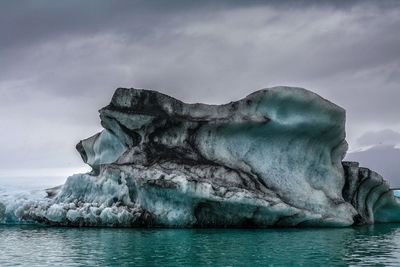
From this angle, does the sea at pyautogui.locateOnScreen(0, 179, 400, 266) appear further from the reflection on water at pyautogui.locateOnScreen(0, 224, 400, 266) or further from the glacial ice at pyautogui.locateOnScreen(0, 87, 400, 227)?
the glacial ice at pyautogui.locateOnScreen(0, 87, 400, 227)

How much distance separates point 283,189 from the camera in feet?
76.8

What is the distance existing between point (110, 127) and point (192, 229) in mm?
6812

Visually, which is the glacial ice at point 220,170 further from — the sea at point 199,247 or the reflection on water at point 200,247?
the reflection on water at point 200,247

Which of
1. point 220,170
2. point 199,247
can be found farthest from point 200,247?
point 220,170

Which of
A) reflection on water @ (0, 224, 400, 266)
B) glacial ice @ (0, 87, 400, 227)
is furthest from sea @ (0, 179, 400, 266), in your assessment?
glacial ice @ (0, 87, 400, 227)

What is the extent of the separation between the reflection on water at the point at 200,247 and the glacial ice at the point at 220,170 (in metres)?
1.26

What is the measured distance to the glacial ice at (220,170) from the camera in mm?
21891

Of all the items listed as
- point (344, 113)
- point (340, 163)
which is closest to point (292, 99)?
point (344, 113)

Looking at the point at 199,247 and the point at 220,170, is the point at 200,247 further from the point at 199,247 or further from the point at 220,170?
the point at 220,170

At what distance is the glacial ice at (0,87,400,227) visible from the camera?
21891 mm

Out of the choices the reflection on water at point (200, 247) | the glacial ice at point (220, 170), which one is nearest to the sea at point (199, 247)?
the reflection on water at point (200, 247)

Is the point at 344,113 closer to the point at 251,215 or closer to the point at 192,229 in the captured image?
the point at 251,215

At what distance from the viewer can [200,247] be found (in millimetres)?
15609

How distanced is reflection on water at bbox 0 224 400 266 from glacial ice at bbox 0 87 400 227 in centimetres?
126
